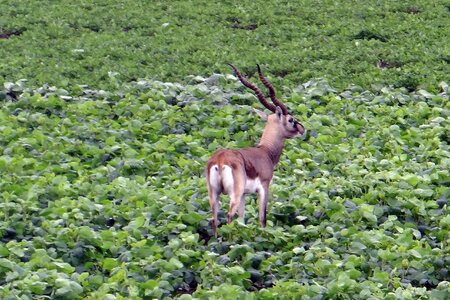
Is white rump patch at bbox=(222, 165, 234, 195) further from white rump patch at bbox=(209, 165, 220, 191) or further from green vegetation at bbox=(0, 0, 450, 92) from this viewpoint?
green vegetation at bbox=(0, 0, 450, 92)

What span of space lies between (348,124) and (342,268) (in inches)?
202

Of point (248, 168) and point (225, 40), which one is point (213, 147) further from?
point (225, 40)

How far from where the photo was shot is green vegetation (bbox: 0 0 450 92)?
623 inches

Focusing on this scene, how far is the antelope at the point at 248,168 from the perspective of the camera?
9594 millimetres

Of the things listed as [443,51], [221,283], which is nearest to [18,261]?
[221,283]

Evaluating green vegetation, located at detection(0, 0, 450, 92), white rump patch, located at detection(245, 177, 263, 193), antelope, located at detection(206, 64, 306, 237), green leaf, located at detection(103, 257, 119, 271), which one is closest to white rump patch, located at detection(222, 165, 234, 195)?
antelope, located at detection(206, 64, 306, 237)

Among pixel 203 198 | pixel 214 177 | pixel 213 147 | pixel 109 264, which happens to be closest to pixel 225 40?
pixel 213 147

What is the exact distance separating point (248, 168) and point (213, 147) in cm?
281

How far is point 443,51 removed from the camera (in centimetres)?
1647

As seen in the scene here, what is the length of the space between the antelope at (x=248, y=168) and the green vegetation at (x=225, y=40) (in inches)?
180

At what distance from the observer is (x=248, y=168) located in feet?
32.7

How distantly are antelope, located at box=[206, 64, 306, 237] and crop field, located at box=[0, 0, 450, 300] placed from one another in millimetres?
257

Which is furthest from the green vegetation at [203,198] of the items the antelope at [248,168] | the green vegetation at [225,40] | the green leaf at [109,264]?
the green vegetation at [225,40]

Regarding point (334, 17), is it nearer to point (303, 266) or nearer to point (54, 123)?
point (54, 123)
